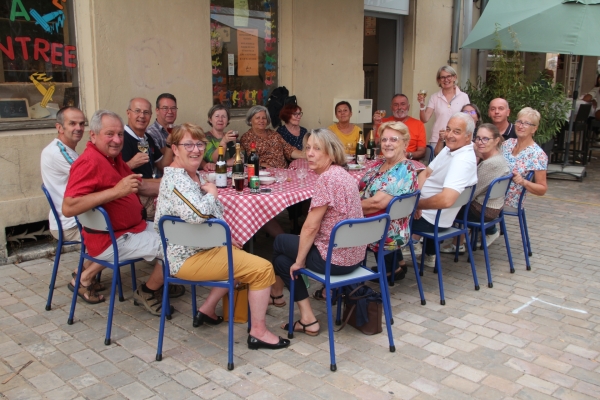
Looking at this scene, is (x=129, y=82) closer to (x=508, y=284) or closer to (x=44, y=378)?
(x=44, y=378)

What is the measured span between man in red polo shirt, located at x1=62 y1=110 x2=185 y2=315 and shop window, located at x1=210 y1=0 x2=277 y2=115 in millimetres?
2804

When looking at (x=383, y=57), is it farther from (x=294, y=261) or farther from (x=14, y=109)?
(x=294, y=261)

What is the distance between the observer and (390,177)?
3.92m

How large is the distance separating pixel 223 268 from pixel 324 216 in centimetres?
69

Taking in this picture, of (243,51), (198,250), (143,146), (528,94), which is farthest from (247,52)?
(528,94)

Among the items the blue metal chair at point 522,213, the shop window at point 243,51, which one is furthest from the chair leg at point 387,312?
the shop window at point 243,51

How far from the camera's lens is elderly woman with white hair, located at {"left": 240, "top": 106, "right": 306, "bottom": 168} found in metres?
5.69

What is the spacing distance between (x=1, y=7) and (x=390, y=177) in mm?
3630

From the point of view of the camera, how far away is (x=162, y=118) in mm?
5305

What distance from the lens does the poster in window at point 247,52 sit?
6703 millimetres

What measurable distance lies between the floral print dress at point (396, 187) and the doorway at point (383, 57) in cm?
583

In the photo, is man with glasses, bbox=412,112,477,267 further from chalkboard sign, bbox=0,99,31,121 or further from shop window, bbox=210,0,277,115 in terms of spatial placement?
chalkboard sign, bbox=0,99,31,121

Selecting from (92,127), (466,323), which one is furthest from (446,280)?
(92,127)

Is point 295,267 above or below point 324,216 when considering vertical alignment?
below
